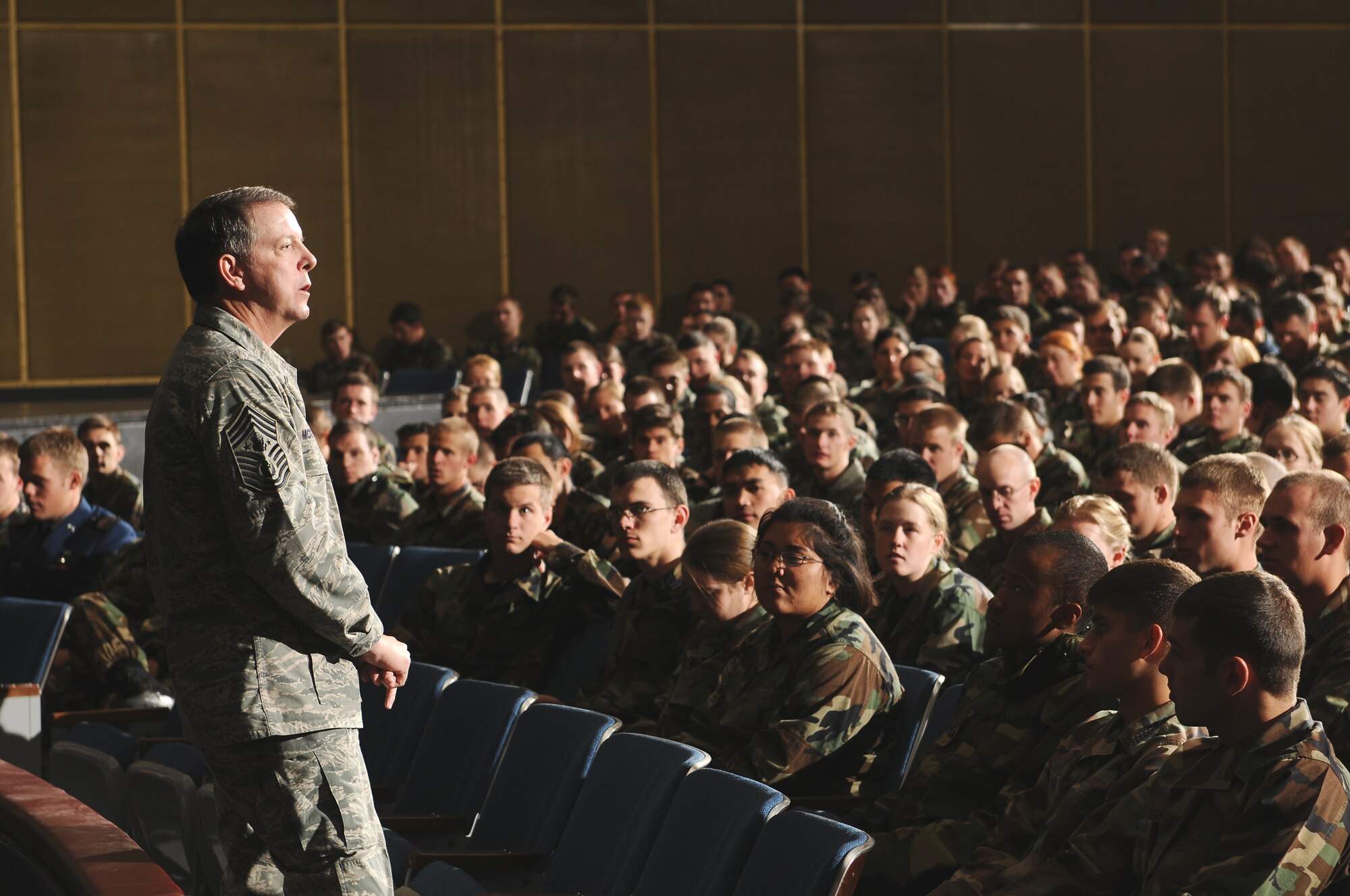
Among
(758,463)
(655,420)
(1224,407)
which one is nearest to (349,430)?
(655,420)

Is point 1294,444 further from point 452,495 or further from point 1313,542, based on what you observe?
point 452,495

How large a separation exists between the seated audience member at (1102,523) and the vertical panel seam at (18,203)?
8.80m

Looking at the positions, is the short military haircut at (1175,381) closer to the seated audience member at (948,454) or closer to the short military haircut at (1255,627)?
the seated audience member at (948,454)

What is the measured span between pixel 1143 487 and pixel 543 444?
1934 mm

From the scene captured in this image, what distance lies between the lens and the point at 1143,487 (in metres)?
4.06

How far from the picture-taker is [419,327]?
34.6 ft

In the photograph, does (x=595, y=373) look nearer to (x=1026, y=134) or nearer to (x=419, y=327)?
(x=419, y=327)

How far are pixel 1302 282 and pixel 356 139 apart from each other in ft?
21.2

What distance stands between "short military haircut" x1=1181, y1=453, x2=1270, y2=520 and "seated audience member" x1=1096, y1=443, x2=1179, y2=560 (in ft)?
2.43

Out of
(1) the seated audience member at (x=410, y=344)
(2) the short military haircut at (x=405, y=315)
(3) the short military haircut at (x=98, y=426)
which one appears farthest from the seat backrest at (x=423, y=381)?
(3) the short military haircut at (x=98, y=426)

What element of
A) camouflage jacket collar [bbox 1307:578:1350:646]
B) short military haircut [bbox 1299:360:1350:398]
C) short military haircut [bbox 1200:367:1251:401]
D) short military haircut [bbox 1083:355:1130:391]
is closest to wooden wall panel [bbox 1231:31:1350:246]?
short military haircut [bbox 1083:355:1130:391]

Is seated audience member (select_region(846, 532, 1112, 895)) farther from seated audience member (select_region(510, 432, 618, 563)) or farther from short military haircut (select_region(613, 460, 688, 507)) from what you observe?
seated audience member (select_region(510, 432, 618, 563))

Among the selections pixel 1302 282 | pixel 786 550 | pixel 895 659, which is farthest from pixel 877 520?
pixel 1302 282

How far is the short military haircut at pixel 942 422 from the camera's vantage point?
4914 mm
